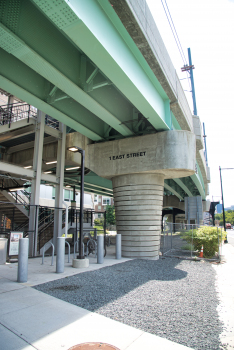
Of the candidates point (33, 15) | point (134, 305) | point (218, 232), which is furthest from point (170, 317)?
point (218, 232)

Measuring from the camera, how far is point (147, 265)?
11.0 metres

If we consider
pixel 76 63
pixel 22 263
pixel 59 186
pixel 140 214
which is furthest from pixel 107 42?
pixel 59 186

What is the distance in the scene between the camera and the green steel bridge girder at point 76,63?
612 cm

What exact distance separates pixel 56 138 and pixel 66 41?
8588mm

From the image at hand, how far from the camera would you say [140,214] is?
1320cm

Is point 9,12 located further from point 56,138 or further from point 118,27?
point 56,138

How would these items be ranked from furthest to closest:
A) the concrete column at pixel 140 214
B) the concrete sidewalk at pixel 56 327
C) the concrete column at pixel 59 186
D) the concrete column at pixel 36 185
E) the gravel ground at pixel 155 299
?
1. the concrete column at pixel 59 186
2. the concrete column at pixel 140 214
3. the concrete column at pixel 36 185
4. the gravel ground at pixel 155 299
5. the concrete sidewalk at pixel 56 327

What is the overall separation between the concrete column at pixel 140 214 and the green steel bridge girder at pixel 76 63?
9.56 ft

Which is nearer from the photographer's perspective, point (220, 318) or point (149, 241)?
point (220, 318)

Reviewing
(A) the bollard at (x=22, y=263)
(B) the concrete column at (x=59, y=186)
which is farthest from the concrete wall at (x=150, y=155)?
(A) the bollard at (x=22, y=263)

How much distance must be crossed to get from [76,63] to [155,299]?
26.4 feet

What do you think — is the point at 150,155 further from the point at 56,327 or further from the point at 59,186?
the point at 56,327

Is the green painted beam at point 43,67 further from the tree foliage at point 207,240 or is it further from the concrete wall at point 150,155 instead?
the tree foliage at point 207,240

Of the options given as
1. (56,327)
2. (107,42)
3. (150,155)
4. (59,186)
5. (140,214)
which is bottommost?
(56,327)
